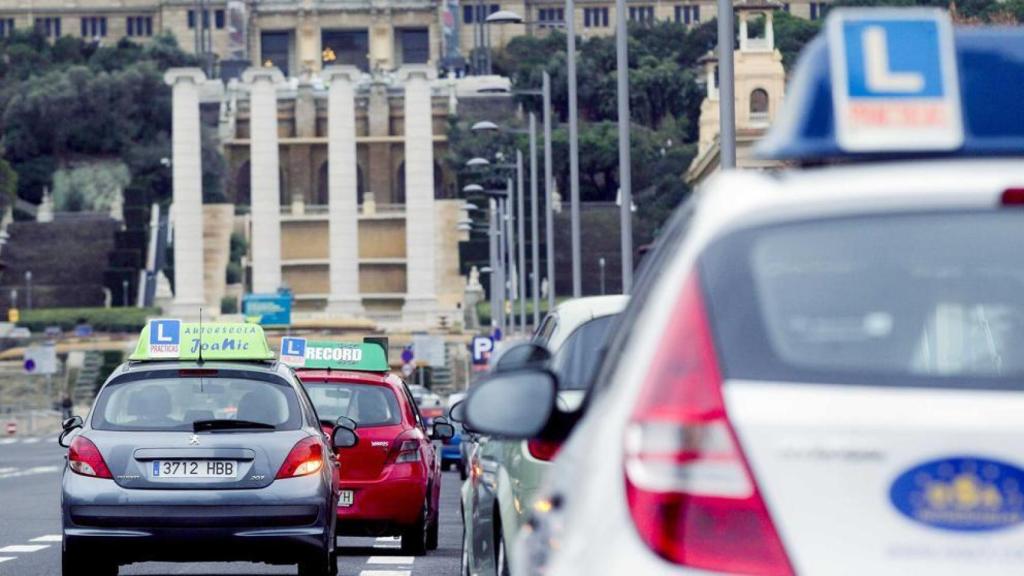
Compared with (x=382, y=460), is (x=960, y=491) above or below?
above

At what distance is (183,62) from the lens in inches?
6407

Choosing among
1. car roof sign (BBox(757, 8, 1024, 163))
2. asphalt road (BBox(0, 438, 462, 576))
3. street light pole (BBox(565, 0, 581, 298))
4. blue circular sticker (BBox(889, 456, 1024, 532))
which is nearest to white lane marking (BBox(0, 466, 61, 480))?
asphalt road (BBox(0, 438, 462, 576))

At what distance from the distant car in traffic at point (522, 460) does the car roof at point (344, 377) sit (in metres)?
6.31

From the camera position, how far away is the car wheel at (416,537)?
17.5 meters

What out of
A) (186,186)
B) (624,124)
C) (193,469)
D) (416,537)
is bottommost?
(416,537)

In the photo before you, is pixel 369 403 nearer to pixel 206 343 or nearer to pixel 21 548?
pixel 21 548

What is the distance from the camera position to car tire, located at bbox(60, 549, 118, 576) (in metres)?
12.9

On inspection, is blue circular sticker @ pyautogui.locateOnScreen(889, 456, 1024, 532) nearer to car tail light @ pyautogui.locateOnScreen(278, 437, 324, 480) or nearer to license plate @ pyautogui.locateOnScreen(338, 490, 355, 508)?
car tail light @ pyautogui.locateOnScreen(278, 437, 324, 480)

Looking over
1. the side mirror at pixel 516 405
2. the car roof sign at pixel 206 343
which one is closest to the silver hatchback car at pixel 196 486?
the car roof sign at pixel 206 343

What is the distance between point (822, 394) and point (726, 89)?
16.3 meters

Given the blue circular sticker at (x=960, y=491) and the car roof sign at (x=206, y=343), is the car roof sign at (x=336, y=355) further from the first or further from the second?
the blue circular sticker at (x=960, y=491)

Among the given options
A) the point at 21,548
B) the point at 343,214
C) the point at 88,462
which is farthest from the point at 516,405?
the point at 343,214

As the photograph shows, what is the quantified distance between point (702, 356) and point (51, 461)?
40.8 meters

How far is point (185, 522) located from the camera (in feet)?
41.8
